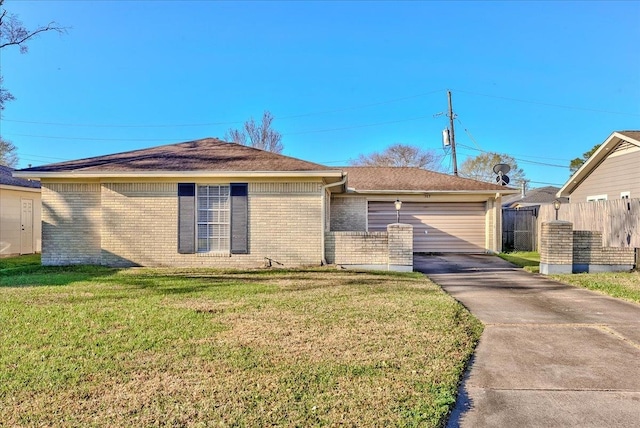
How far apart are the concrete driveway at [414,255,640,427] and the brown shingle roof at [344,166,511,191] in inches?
315

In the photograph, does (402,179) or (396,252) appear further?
Answer: (402,179)

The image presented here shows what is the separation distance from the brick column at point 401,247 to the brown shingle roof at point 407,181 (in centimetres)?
512

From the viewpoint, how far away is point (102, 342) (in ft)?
13.3

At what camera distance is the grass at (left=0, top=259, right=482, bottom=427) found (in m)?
2.67

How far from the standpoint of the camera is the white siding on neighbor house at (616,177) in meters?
13.3

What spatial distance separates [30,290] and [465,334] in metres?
6.95

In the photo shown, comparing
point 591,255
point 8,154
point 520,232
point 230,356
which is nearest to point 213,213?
point 230,356

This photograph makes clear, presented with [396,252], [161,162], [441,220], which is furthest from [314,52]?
[396,252]

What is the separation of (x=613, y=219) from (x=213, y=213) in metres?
Result: 11.8

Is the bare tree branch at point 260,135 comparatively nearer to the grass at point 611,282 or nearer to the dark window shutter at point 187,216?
the dark window shutter at point 187,216

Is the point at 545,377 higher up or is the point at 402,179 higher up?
the point at 402,179

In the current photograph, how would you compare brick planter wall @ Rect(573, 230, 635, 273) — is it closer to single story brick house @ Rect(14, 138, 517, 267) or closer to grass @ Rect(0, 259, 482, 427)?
grass @ Rect(0, 259, 482, 427)

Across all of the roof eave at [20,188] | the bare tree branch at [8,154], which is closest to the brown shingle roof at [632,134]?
the roof eave at [20,188]

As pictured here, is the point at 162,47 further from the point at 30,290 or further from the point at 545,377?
the point at 545,377
